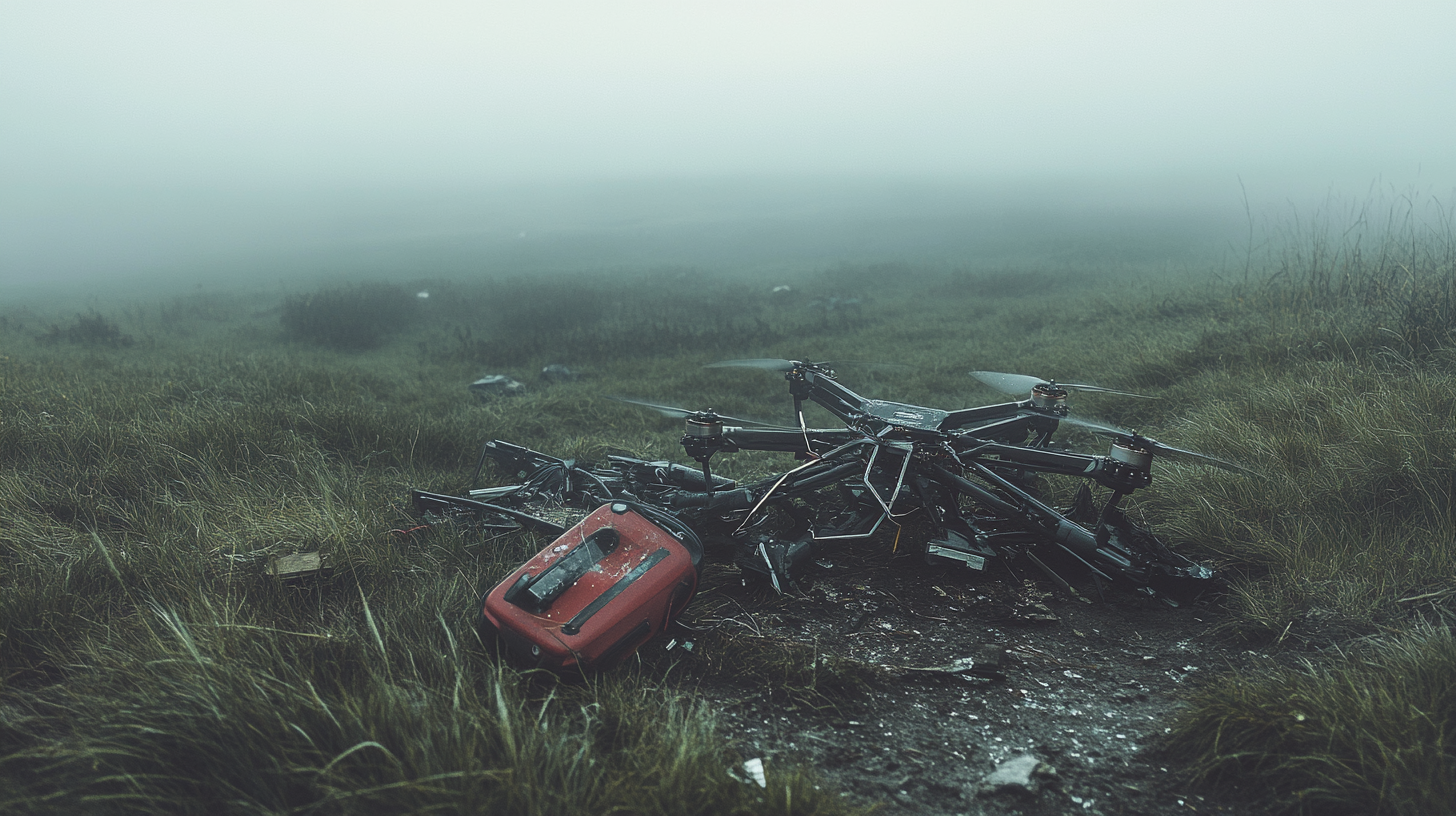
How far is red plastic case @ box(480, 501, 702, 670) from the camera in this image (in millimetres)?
3023

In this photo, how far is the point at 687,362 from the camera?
42.1ft

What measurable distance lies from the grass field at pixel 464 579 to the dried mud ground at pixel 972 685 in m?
0.19

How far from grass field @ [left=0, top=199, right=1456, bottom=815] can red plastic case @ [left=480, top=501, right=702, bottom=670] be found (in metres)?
0.17

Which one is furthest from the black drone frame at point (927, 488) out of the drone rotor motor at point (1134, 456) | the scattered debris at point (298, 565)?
the scattered debris at point (298, 565)

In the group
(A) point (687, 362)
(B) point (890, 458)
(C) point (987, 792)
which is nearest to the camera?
(C) point (987, 792)

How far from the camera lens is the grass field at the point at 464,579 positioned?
2.32 meters

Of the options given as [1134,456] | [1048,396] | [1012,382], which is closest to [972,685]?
[1134,456]

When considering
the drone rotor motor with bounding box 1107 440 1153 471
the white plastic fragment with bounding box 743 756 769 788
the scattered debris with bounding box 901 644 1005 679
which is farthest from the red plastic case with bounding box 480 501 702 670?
the drone rotor motor with bounding box 1107 440 1153 471

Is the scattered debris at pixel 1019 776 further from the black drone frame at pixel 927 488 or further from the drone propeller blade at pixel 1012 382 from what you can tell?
the drone propeller blade at pixel 1012 382

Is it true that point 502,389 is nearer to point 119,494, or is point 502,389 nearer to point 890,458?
point 119,494

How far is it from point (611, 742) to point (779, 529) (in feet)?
7.82

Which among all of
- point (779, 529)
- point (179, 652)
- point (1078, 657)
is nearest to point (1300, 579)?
point (1078, 657)

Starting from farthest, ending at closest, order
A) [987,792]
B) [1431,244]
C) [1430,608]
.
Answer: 1. [1431,244]
2. [1430,608]
3. [987,792]

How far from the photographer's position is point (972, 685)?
3.26 meters
